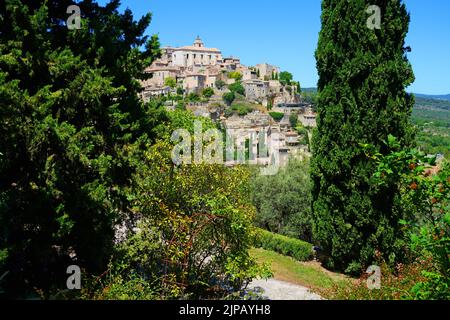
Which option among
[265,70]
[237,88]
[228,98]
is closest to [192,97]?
[228,98]

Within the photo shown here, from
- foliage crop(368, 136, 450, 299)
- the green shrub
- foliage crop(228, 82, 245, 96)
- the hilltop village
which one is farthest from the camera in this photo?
foliage crop(228, 82, 245, 96)

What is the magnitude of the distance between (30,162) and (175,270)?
12.6 feet

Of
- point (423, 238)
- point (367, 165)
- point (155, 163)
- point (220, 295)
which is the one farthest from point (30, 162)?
point (367, 165)

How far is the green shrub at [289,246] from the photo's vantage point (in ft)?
45.9

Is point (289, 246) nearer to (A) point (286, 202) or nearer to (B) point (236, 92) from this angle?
(A) point (286, 202)

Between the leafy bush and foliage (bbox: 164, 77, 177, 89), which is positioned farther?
foliage (bbox: 164, 77, 177, 89)

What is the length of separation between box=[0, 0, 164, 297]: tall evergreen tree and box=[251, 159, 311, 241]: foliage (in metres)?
8.99

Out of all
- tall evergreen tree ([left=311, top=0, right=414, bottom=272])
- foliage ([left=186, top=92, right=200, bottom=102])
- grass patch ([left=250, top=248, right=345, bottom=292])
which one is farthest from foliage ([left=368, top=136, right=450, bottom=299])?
foliage ([left=186, top=92, right=200, bottom=102])

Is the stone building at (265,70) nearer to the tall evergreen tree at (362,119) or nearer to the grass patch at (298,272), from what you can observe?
the grass patch at (298,272)

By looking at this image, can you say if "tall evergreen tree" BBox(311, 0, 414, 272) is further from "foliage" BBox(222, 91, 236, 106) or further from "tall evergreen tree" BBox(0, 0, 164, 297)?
"foliage" BBox(222, 91, 236, 106)

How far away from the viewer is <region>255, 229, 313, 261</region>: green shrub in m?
14.0

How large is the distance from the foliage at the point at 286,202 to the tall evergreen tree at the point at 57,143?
354 inches

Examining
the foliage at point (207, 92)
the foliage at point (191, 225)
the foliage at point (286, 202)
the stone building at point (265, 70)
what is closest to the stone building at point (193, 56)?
the stone building at point (265, 70)
